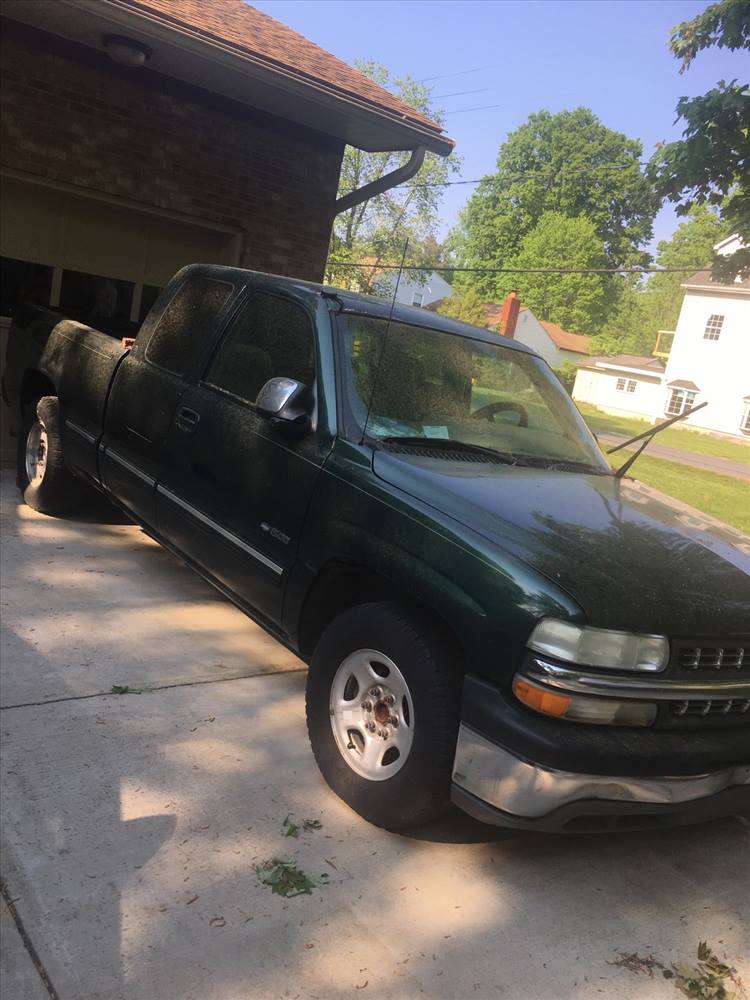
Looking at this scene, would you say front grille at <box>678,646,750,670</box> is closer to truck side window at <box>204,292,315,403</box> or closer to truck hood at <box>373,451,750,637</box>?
truck hood at <box>373,451,750,637</box>

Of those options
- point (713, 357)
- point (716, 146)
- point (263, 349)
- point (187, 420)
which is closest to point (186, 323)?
point (187, 420)

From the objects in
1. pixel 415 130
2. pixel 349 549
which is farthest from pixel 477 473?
pixel 415 130

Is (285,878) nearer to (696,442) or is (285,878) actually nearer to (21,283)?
(21,283)

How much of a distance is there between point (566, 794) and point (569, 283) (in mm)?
52691

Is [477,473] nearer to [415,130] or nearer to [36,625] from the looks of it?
[36,625]

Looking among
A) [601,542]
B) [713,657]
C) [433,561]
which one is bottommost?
[713,657]

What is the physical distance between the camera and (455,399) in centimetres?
395

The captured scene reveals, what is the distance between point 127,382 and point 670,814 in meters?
3.70

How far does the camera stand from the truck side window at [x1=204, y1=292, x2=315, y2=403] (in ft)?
12.7

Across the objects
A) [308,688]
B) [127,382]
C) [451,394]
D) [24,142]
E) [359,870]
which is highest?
[24,142]

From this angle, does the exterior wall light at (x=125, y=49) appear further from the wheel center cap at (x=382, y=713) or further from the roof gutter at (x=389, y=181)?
the wheel center cap at (x=382, y=713)

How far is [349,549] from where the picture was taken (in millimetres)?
3174

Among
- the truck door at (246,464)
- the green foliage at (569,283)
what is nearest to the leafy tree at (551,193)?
the green foliage at (569,283)

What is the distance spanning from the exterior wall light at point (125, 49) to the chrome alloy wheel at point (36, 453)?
3.11 meters
